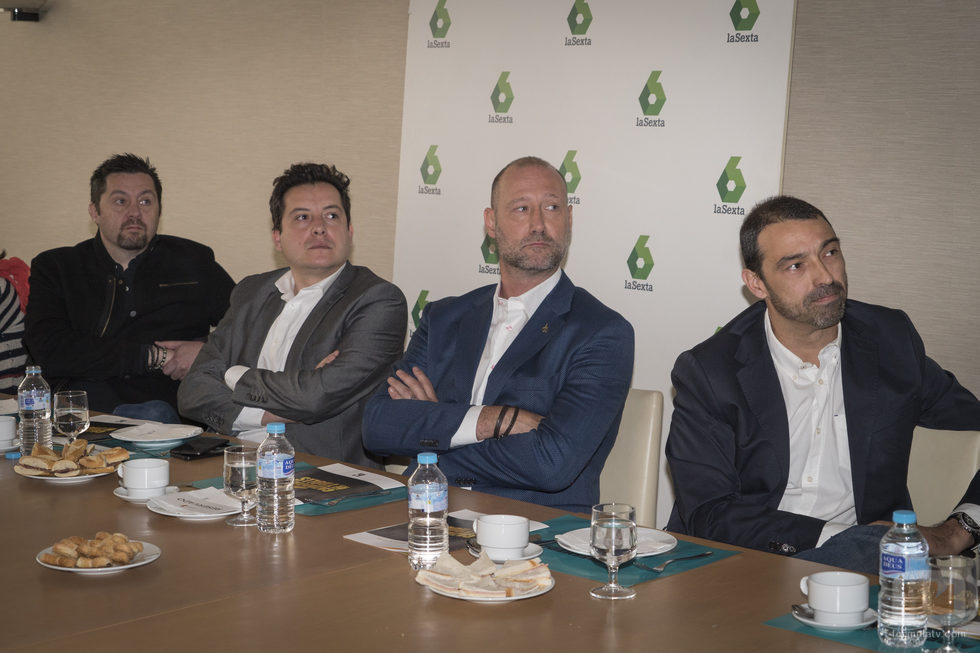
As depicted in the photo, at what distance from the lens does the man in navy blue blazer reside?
9.55 ft

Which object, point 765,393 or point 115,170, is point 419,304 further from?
point 765,393

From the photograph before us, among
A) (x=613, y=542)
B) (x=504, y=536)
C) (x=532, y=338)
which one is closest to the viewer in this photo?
(x=613, y=542)

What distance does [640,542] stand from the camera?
2049mm

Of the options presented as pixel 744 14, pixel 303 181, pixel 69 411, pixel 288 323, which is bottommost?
pixel 69 411

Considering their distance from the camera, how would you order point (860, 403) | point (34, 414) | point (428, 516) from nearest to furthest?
point (428, 516) → point (860, 403) → point (34, 414)

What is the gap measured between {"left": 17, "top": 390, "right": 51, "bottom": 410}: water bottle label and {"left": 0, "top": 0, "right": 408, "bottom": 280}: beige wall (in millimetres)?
2400

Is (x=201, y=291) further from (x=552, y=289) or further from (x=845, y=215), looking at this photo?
(x=845, y=215)

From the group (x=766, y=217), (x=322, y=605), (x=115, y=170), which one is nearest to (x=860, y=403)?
(x=766, y=217)

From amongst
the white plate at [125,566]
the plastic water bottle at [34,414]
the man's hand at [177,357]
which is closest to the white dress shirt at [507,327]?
the plastic water bottle at [34,414]

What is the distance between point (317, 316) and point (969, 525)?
228cm

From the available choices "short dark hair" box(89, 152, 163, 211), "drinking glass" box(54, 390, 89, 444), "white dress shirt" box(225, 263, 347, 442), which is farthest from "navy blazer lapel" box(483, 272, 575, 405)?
"short dark hair" box(89, 152, 163, 211)

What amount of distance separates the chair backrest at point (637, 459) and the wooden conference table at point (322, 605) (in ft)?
2.89

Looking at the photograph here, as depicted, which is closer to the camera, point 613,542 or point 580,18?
point 613,542

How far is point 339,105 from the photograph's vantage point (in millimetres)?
5375
